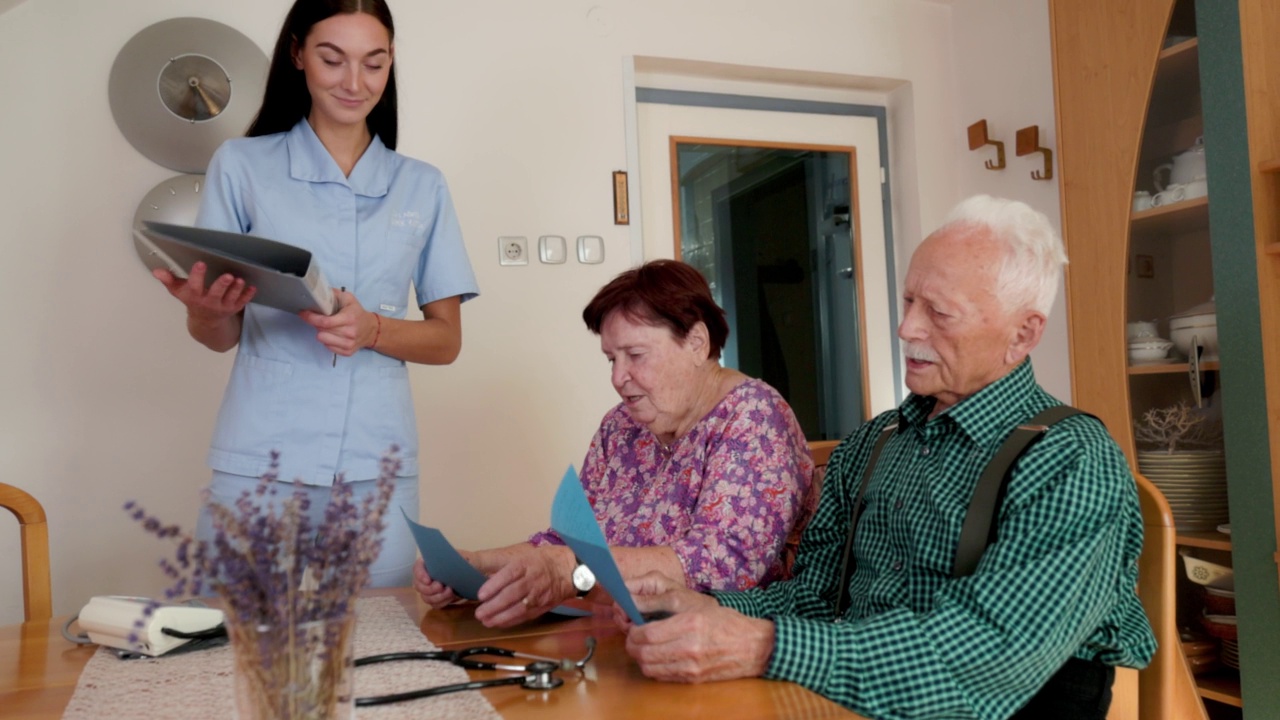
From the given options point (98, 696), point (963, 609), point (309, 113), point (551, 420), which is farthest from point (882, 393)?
point (98, 696)

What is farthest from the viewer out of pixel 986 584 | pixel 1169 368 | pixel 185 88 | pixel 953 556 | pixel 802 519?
pixel 185 88

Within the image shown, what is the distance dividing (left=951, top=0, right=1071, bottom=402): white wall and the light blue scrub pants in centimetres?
220

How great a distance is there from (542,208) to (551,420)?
631mm

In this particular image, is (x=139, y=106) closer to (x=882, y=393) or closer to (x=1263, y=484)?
(x=882, y=393)

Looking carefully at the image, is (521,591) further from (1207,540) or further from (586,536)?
(1207,540)

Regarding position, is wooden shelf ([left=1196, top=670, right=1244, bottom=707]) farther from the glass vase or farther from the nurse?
the glass vase

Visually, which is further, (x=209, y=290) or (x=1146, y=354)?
(x=1146, y=354)

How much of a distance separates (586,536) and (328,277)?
987 millimetres

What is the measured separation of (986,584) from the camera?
0.98 meters

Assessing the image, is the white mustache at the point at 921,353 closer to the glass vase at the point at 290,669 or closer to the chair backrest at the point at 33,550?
the glass vase at the point at 290,669

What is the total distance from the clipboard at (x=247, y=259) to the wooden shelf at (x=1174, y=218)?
6.10ft

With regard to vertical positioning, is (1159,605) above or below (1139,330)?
below

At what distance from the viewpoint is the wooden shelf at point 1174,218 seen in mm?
2207

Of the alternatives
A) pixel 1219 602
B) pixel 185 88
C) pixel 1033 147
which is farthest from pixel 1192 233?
pixel 185 88
